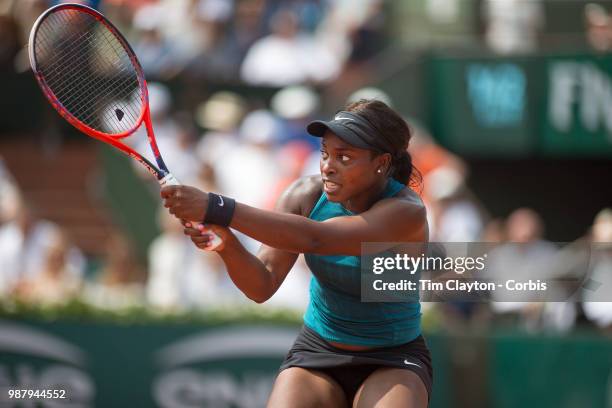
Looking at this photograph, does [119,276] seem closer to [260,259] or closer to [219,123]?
[219,123]

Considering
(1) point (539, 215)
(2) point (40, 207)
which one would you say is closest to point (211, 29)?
(2) point (40, 207)

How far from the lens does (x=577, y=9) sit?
11938 mm

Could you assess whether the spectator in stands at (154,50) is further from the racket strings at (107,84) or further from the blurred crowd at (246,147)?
the racket strings at (107,84)

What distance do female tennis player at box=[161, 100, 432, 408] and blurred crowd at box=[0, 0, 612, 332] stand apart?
10.6ft

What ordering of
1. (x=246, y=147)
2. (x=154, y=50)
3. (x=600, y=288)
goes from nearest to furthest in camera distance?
(x=600, y=288)
(x=246, y=147)
(x=154, y=50)

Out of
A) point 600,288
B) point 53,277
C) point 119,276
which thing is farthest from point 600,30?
point 53,277

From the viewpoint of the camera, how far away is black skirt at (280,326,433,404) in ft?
13.5

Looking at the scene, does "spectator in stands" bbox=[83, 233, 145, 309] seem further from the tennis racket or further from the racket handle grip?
the racket handle grip

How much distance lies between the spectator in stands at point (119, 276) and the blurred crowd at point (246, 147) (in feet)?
0.06

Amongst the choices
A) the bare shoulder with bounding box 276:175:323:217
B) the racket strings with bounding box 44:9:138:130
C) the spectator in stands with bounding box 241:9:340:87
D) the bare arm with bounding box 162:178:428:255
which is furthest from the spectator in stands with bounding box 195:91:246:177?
the bare arm with bounding box 162:178:428:255

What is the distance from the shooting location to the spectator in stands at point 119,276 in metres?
8.27

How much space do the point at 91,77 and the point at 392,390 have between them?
191 centimetres

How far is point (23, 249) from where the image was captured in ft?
28.3

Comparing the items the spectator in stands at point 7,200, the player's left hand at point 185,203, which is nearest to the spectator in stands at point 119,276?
the spectator in stands at point 7,200
